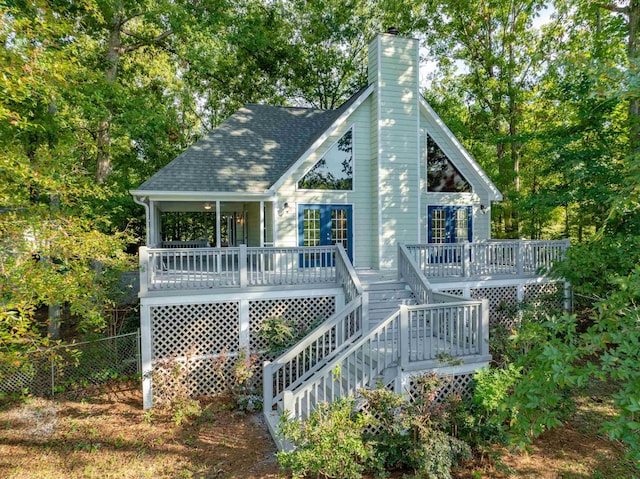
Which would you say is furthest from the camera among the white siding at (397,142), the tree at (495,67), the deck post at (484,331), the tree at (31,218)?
the tree at (495,67)

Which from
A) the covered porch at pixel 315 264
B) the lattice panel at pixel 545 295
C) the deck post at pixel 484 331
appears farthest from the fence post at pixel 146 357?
the lattice panel at pixel 545 295

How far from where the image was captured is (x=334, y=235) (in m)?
11.8

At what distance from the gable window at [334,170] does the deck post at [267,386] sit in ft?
19.2

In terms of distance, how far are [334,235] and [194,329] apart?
5018mm

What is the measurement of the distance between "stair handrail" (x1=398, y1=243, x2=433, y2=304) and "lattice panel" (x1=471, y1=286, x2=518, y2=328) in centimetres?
222

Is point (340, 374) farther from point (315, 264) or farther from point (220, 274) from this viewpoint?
point (220, 274)

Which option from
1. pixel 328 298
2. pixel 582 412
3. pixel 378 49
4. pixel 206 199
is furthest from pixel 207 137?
pixel 582 412

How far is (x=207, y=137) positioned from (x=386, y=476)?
37.0ft

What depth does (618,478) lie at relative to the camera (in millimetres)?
5629

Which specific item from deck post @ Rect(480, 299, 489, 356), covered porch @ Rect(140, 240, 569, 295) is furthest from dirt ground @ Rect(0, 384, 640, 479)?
covered porch @ Rect(140, 240, 569, 295)

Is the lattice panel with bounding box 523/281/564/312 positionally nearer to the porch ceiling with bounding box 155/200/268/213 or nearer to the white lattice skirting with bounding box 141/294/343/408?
the white lattice skirting with bounding box 141/294/343/408

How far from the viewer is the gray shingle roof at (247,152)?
1121 cm

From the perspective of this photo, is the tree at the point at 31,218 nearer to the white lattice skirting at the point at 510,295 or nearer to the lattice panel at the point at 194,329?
the lattice panel at the point at 194,329

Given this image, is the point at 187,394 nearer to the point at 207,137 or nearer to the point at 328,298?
the point at 328,298
